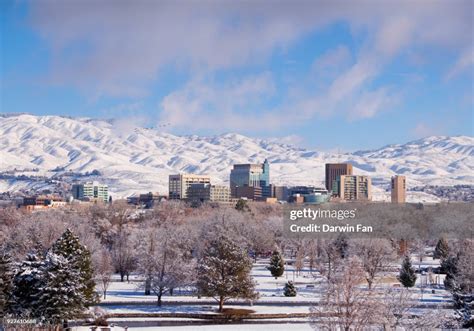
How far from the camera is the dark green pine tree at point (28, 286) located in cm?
3297

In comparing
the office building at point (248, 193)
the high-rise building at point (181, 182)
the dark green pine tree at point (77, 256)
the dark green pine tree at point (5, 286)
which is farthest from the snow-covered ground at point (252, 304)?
the high-rise building at point (181, 182)

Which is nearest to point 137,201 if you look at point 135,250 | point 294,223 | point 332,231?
point 294,223

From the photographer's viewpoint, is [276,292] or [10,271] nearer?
[10,271]

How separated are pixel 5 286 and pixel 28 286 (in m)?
1.70

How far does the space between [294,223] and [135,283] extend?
32552 millimetres

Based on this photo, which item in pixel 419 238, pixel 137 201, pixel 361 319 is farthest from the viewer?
pixel 137 201

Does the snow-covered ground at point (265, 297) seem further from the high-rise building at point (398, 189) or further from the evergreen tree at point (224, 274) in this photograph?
the high-rise building at point (398, 189)

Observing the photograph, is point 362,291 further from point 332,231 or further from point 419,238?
point 419,238

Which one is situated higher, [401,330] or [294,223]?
[294,223]

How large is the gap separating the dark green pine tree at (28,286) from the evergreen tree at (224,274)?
9.71m

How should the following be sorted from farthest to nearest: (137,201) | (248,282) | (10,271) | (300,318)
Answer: (137,201), (248,282), (300,318), (10,271)

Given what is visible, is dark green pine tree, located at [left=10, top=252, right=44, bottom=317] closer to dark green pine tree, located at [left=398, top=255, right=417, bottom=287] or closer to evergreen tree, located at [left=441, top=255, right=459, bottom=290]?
evergreen tree, located at [left=441, top=255, right=459, bottom=290]

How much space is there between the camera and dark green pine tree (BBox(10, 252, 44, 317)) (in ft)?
108

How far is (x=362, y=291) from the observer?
29.6 meters
